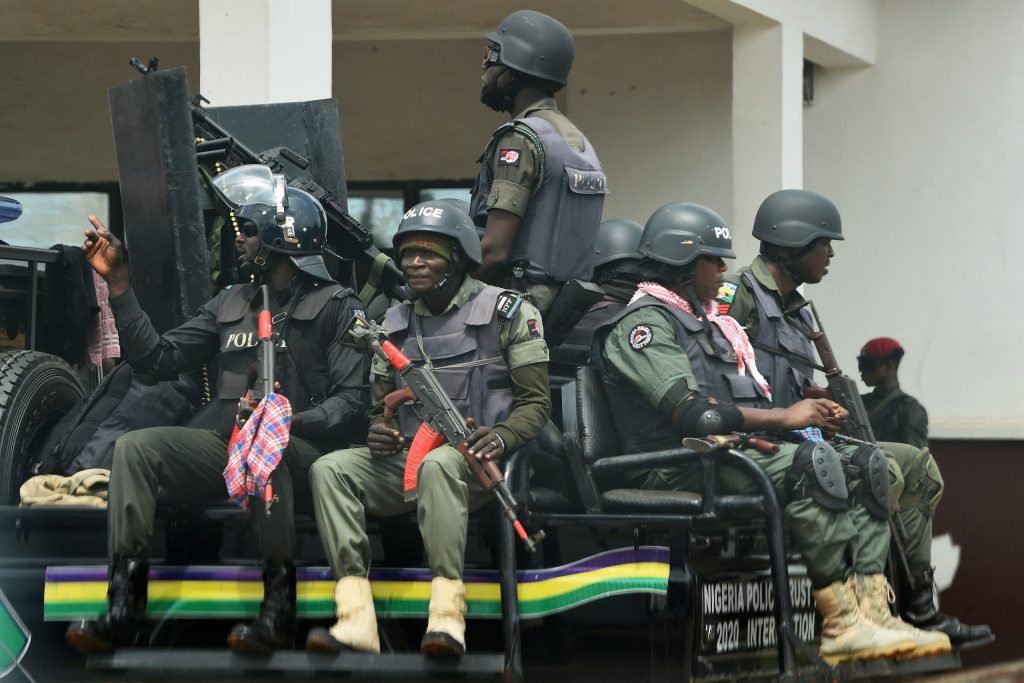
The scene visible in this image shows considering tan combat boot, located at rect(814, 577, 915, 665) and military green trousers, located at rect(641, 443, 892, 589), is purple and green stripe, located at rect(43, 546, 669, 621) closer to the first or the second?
military green trousers, located at rect(641, 443, 892, 589)

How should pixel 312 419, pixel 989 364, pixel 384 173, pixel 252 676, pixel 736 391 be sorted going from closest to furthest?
pixel 252 676, pixel 312 419, pixel 736 391, pixel 989 364, pixel 384 173

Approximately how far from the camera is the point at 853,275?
1055cm

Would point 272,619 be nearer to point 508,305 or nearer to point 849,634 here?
point 508,305

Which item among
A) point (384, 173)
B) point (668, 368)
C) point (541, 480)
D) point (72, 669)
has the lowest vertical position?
point (72, 669)

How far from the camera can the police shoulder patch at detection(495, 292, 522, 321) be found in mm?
5039

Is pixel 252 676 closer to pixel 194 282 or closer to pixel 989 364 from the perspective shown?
pixel 194 282

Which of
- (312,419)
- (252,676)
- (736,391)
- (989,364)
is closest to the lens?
(252,676)

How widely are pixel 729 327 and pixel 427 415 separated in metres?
1.35

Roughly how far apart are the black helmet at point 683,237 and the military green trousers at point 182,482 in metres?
1.42

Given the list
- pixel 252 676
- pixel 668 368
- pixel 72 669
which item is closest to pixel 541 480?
pixel 668 368

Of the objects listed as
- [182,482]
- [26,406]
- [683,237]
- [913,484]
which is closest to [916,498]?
[913,484]

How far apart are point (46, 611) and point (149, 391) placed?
1.19 metres

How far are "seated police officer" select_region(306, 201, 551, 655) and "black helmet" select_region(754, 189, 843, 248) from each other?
1.49m

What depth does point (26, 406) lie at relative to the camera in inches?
229
